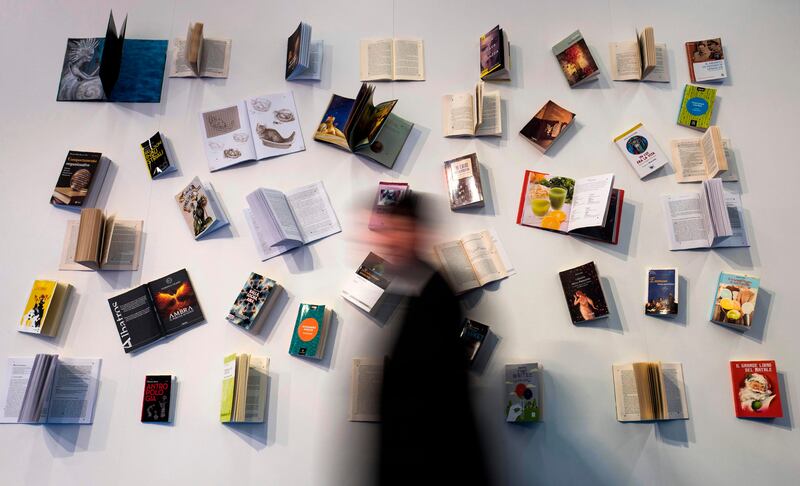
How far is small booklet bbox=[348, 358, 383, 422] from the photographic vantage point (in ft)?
7.56

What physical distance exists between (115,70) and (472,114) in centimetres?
189

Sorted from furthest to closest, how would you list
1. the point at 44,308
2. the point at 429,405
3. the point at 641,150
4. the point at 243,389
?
the point at 641,150, the point at 44,308, the point at 243,389, the point at 429,405

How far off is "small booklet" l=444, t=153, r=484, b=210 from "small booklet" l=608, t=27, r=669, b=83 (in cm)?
94

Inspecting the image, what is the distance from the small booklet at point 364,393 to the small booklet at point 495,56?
62.6 inches

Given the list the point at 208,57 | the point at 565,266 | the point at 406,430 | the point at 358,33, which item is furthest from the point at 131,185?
the point at 565,266

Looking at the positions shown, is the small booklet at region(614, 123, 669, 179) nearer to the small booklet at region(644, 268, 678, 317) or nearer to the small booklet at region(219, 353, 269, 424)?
the small booklet at region(644, 268, 678, 317)

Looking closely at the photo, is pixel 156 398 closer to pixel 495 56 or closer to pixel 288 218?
pixel 288 218

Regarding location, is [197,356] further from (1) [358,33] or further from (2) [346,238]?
(1) [358,33]

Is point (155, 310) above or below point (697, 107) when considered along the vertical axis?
below

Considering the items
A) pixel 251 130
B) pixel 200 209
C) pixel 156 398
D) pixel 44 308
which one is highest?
pixel 251 130

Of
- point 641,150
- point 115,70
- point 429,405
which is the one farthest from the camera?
point 115,70

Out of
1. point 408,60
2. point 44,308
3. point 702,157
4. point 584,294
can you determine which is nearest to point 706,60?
point 702,157

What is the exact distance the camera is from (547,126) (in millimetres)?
2656

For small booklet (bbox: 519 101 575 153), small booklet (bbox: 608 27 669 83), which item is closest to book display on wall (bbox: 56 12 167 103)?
small booklet (bbox: 519 101 575 153)
